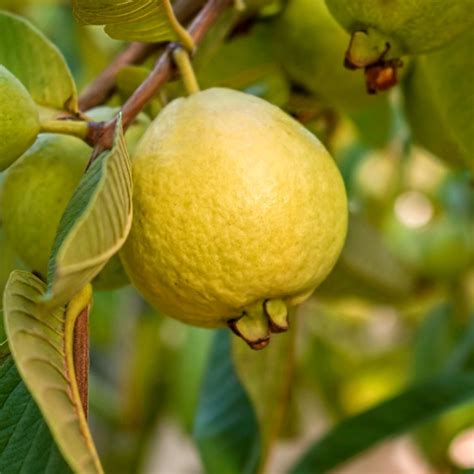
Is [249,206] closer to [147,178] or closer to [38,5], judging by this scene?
[147,178]

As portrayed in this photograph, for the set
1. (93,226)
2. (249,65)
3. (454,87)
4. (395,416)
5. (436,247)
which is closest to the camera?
(93,226)

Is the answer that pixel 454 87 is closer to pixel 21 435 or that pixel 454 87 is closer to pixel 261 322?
pixel 261 322

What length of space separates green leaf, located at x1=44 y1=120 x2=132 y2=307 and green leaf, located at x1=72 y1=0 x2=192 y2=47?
Result: 0.11m

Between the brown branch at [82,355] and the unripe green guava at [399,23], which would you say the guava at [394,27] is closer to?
the unripe green guava at [399,23]

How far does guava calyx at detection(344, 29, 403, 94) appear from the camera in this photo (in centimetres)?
78

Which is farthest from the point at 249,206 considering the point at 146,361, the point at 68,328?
the point at 146,361

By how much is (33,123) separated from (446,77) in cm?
42

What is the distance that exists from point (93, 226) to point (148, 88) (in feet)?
0.77

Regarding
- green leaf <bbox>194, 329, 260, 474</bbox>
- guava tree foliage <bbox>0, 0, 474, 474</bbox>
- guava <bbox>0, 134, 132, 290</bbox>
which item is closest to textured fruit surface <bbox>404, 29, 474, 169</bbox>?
guava tree foliage <bbox>0, 0, 474, 474</bbox>

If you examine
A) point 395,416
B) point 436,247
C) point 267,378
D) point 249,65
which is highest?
point 249,65

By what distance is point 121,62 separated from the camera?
952 millimetres

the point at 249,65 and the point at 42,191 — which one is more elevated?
the point at 42,191

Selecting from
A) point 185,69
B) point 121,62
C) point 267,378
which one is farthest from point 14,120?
point 267,378

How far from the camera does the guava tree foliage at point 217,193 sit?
A: 63cm
